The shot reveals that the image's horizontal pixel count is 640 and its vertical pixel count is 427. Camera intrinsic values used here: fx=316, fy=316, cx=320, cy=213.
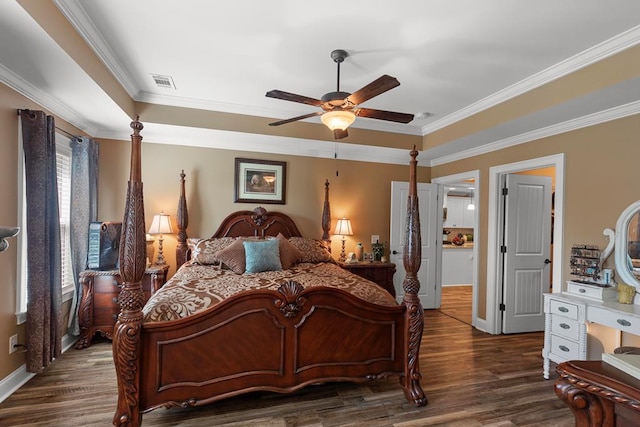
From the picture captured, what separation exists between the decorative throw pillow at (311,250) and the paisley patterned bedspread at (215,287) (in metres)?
0.50

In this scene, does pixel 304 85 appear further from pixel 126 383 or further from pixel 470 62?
pixel 126 383

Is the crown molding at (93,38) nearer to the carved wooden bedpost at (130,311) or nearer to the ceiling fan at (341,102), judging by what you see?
the carved wooden bedpost at (130,311)

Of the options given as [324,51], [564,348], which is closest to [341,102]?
[324,51]

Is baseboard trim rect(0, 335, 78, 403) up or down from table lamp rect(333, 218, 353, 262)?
down

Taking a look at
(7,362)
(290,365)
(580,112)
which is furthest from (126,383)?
(580,112)

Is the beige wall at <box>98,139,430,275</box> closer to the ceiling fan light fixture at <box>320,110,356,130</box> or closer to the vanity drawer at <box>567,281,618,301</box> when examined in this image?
the ceiling fan light fixture at <box>320,110,356,130</box>

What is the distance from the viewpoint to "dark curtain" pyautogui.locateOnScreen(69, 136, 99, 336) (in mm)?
3367

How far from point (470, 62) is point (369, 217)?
2.67 metres

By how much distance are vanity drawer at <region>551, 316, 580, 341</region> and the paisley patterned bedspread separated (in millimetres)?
1608

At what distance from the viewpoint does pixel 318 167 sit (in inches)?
185

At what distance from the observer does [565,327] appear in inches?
112

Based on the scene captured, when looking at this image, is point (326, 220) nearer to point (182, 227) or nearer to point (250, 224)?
point (250, 224)

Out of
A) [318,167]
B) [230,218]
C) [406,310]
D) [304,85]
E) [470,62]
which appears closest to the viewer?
[406,310]

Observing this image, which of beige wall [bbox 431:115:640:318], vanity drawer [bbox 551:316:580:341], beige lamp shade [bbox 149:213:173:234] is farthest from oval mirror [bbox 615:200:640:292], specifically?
beige lamp shade [bbox 149:213:173:234]
